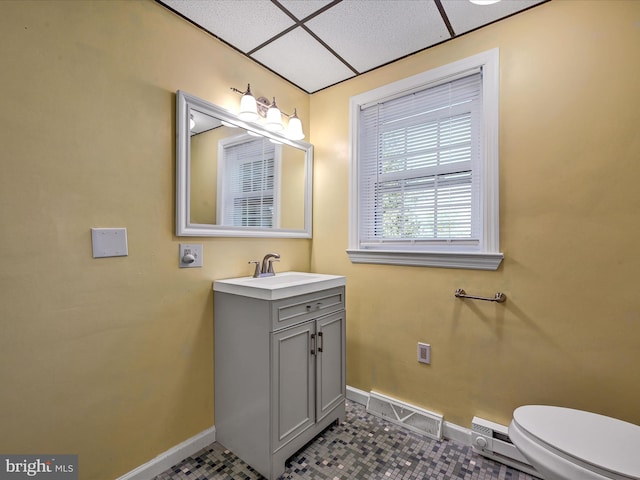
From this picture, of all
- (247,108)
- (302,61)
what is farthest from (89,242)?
(302,61)

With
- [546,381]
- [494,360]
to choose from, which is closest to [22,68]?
[494,360]

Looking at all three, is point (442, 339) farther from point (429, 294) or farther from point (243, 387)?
point (243, 387)

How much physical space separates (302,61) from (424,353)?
6.53 ft

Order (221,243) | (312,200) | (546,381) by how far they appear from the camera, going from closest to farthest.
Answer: (546,381) < (221,243) < (312,200)

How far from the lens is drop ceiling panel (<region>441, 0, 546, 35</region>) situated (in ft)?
4.77

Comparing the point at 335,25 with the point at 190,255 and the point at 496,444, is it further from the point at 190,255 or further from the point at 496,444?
the point at 496,444

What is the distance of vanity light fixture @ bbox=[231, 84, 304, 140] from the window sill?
922 millimetres

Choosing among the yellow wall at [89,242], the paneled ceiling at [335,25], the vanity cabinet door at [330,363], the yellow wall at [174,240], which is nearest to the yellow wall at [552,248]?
the yellow wall at [174,240]

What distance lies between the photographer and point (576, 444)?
1044mm

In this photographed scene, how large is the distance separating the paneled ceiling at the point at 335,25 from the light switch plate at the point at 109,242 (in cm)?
115

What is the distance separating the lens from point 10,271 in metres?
1.05

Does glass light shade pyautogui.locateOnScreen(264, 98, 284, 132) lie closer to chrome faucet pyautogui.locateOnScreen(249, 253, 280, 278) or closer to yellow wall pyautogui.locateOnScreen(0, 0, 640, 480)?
yellow wall pyautogui.locateOnScreen(0, 0, 640, 480)

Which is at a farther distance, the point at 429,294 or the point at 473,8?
the point at 429,294

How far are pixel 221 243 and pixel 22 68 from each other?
104 cm
